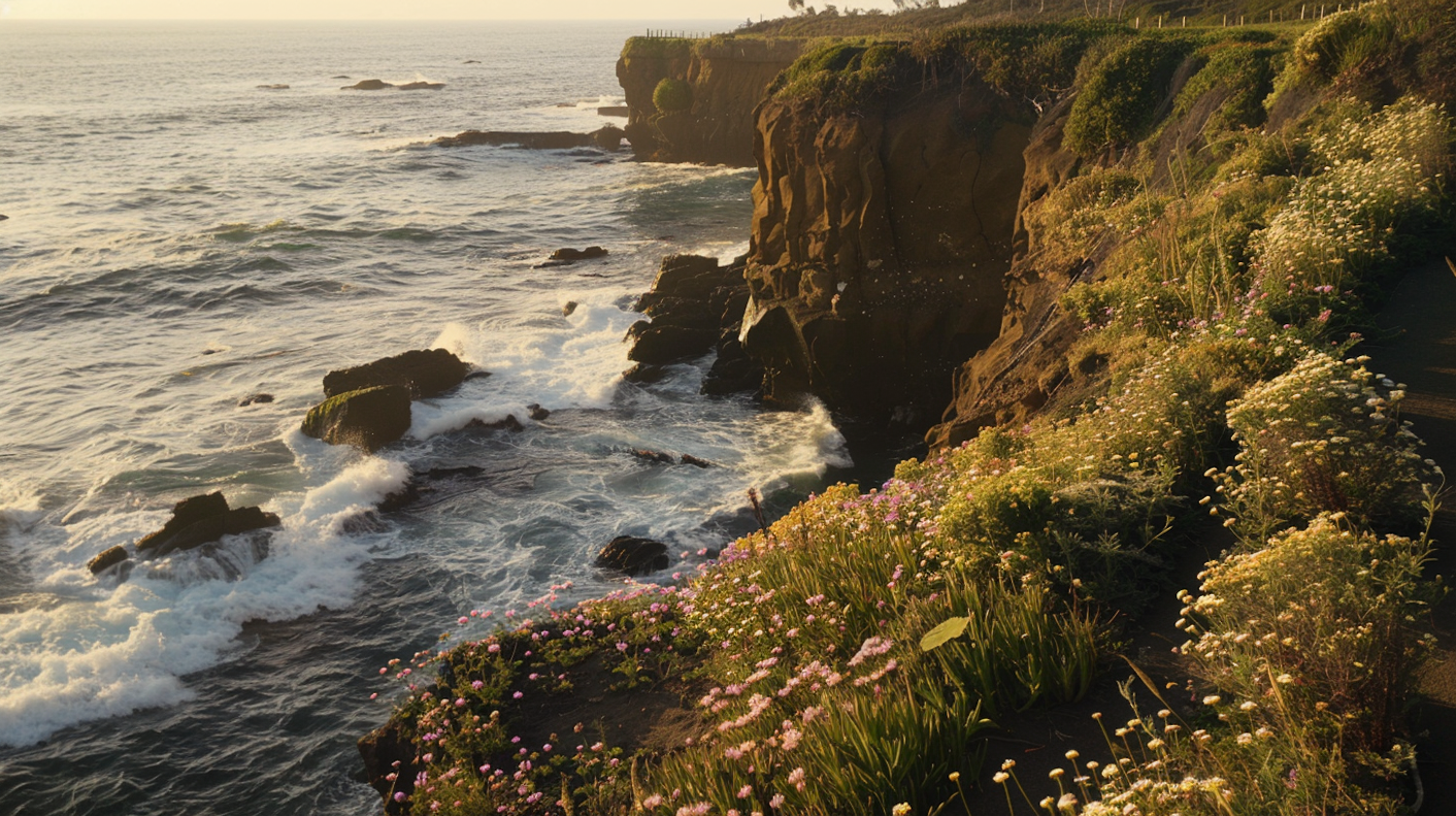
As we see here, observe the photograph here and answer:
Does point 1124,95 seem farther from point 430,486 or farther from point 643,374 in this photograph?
point 430,486

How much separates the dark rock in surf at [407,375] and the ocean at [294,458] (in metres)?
0.51

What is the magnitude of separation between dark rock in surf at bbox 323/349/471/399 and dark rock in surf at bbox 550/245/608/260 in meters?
13.2

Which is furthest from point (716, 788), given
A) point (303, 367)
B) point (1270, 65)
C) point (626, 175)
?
point (626, 175)

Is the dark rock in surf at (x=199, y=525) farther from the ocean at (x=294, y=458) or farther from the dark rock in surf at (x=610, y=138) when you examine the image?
the dark rock in surf at (x=610, y=138)

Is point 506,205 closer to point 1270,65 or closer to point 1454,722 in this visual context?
point 1270,65

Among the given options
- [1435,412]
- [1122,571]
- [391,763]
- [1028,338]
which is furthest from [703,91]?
[1122,571]

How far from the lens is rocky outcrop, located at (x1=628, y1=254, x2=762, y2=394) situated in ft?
73.3

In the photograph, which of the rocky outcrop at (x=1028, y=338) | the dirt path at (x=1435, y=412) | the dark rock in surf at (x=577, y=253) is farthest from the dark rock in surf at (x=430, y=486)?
the dark rock in surf at (x=577, y=253)

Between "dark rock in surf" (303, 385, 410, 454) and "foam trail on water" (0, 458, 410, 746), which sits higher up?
"dark rock in surf" (303, 385, 410, 454)

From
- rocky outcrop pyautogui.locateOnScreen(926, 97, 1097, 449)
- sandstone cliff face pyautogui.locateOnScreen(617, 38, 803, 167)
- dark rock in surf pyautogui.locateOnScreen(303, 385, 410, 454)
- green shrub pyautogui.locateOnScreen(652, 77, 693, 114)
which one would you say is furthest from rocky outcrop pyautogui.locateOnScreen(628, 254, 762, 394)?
green shrub pyautogui.locateOnScreen(652, 77, 693, 114)

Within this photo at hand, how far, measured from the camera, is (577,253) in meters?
34.7

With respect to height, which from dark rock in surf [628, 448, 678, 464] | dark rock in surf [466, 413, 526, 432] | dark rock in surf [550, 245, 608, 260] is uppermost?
dark rock in surf [550, 245, 608, 260]

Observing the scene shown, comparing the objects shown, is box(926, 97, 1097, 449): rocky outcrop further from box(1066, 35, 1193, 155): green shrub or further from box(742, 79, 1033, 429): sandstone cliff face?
box(742, 79, 1033, 429): sandstone cliff face

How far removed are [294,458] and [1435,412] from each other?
18173mm
